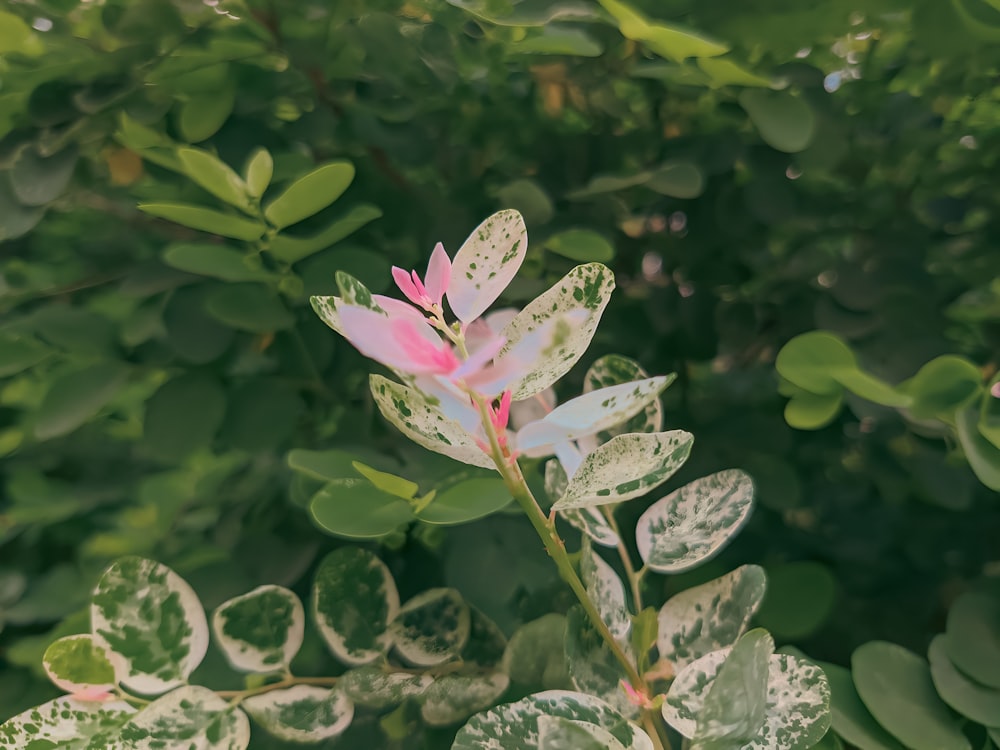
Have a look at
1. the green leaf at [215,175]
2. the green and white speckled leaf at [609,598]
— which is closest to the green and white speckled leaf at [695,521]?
the green and white speckled leaf at [609,598]

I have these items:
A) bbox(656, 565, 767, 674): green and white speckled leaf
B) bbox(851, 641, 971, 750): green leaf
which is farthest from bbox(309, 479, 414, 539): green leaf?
bbox(851, 641, 971, 750): green leaf

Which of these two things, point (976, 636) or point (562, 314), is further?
point (976, 636)

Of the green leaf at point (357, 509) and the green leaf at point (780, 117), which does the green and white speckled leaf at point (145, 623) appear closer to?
the green leaf at point (357, 509)

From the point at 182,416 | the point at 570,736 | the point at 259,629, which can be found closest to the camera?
the point at 570,736

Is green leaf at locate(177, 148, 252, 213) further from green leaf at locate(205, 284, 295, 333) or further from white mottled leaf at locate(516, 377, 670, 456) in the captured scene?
white mottled leaf at locate(516, 377, 670, 456)

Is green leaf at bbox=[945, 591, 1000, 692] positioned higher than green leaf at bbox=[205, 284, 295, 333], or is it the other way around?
green leaf at bbox=[205, 284, 295, 333]

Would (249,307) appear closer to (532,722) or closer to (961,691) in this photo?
(532,722)

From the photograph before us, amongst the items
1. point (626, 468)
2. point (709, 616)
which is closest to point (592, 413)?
point (626, 468)
